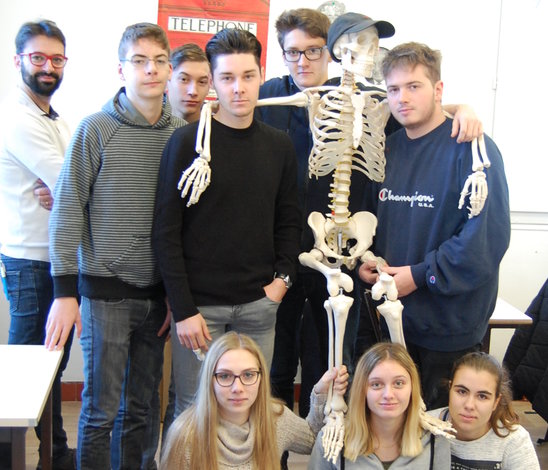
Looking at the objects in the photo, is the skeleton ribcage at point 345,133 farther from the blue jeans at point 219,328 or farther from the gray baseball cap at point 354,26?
the blue jeans at point 219,328

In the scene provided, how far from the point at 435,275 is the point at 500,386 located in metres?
0.41

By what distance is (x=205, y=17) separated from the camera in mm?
3604

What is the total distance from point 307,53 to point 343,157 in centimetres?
47

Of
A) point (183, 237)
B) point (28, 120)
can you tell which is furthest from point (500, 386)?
point (28, 120)

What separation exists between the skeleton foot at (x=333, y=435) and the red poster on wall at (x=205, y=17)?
2.21m

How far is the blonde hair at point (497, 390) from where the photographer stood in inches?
83.7

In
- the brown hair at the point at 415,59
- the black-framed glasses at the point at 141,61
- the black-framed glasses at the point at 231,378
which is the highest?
the brown hair at the point at 415,59

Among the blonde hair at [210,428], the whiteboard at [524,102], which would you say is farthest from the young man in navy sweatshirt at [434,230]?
the whiteboard at [524,102]

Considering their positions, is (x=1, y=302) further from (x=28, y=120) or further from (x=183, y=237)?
(x=183, y=237)

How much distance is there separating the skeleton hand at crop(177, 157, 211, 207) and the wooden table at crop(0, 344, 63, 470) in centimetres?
67

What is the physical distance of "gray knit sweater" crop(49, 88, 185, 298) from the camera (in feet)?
7.04

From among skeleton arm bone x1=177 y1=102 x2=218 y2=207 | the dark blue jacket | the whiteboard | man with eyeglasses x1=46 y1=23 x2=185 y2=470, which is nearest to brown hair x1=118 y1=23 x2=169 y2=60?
man with eyeglasses x1=46 y1=23 x2=185 y2=470

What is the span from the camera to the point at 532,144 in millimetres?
3928

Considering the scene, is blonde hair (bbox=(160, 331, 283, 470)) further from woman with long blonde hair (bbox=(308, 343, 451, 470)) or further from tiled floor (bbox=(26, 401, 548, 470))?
tiled floor (bbox=(26, 401, 548, 470))
